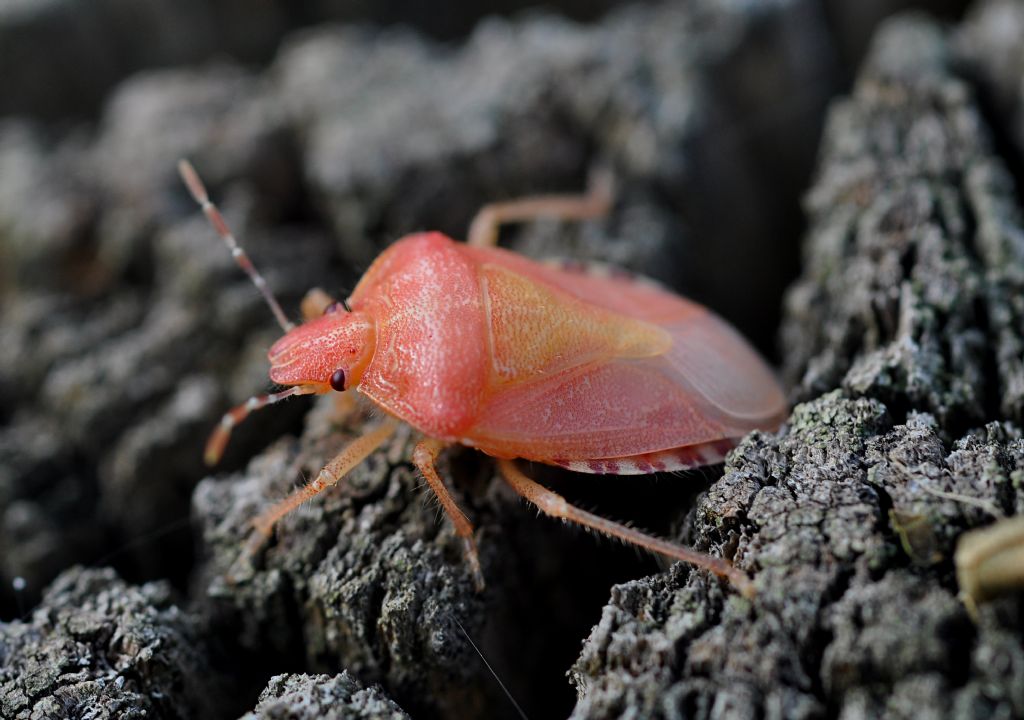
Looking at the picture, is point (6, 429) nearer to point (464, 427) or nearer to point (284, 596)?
point (284, 596)

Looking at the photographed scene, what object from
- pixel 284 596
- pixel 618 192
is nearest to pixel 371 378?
pixel 284 596

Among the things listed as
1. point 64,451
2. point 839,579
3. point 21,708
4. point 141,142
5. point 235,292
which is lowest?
point 839,579

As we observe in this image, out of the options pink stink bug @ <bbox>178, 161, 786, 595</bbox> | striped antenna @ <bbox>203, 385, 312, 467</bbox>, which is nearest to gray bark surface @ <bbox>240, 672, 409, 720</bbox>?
pink stink bug @ <bbox>178, 161, 786, 595</bbox>

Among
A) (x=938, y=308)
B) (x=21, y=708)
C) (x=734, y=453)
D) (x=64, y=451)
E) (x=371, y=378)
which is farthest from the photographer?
(x=64, y=451)

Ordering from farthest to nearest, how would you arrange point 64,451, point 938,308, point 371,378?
point 64,451, point 371,378, point 938,308

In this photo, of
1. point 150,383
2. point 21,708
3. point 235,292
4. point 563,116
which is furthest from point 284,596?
point 563,116

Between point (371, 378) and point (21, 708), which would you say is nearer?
point (21, 708)

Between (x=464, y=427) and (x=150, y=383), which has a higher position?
(x=150, y=383)

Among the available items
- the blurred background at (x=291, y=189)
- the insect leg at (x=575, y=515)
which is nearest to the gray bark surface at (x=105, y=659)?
the blurred background at (x=291, y=189)
